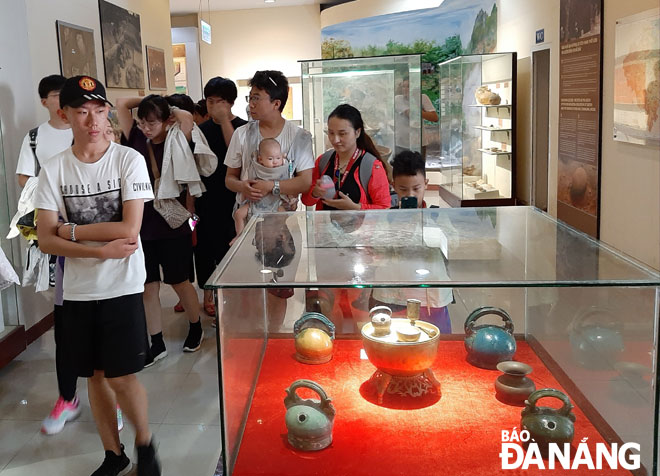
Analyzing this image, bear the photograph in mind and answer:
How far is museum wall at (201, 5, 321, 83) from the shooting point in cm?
1363

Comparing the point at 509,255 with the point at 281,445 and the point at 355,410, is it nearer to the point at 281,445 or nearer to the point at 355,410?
the point at 355,410

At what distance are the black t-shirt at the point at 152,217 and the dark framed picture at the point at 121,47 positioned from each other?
2.35 metres

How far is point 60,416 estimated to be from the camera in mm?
3072

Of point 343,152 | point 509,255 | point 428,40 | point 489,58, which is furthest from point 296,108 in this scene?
point 509,255

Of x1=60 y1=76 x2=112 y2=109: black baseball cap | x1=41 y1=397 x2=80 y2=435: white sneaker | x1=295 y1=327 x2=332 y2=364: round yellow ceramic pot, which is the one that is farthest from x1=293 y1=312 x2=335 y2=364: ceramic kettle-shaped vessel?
x1=41 y1=397 x2=80 y2=435: white sneaker

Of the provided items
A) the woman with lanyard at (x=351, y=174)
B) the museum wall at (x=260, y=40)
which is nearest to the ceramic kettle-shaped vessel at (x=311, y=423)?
the woman with lanyard at (x=351, y=174)

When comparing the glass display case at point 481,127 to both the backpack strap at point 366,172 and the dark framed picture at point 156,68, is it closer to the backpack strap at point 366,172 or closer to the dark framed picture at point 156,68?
the dark framed picture at point 156,68

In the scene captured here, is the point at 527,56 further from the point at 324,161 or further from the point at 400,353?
the point at 400,353

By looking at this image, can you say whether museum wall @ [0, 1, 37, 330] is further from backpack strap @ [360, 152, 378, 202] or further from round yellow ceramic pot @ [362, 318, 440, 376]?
round yellow ceramic pot @ [362, 318, 440, 376]

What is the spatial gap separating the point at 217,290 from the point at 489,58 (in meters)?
8.42

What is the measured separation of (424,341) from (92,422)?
211cm

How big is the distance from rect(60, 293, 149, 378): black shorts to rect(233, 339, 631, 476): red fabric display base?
0.70 meters

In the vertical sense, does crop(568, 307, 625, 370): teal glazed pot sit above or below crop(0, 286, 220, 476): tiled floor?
above

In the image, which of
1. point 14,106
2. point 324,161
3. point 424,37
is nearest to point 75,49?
point 14,106
